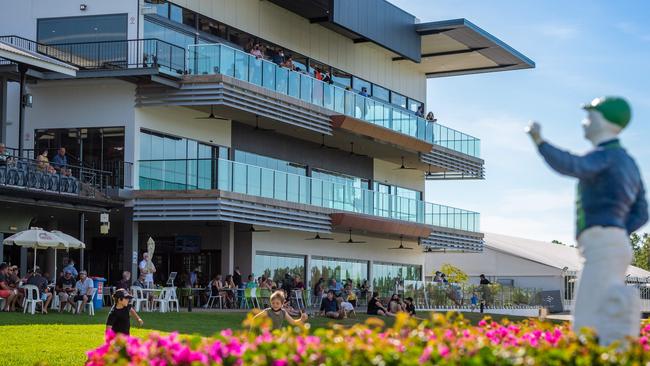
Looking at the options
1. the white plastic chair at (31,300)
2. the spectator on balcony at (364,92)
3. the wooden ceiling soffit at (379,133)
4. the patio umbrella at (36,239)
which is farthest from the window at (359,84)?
the white plastic chair at (31,300)

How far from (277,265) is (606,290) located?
3495cm

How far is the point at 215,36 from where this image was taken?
41188 millimetres

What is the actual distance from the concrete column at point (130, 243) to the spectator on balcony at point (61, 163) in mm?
2659

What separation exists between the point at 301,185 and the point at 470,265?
37.7m

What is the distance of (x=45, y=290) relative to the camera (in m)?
29.6

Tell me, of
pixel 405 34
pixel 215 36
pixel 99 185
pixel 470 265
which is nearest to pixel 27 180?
pixel 99 185

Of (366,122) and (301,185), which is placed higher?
(366,122)

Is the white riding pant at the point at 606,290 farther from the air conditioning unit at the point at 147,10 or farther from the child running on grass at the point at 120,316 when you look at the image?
the air conditioning unit at the point at 147,10

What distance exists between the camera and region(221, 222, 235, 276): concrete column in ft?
136

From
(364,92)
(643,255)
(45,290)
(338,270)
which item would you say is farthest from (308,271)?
(643,255)

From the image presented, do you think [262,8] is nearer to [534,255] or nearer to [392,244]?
[392,244]

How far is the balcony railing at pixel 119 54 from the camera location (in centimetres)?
3678

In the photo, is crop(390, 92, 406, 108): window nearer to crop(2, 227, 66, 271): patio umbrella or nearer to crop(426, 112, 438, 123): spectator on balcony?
crop(426, 112, 438, 123): spectator on balcony

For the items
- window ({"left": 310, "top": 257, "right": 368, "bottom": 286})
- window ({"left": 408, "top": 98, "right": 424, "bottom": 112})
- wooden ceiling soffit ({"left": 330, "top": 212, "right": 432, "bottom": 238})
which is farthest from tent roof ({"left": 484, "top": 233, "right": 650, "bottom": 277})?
wooden ceiling soffit ({"left": 330, "top": 212, "right": 432, "bottom": 238})
